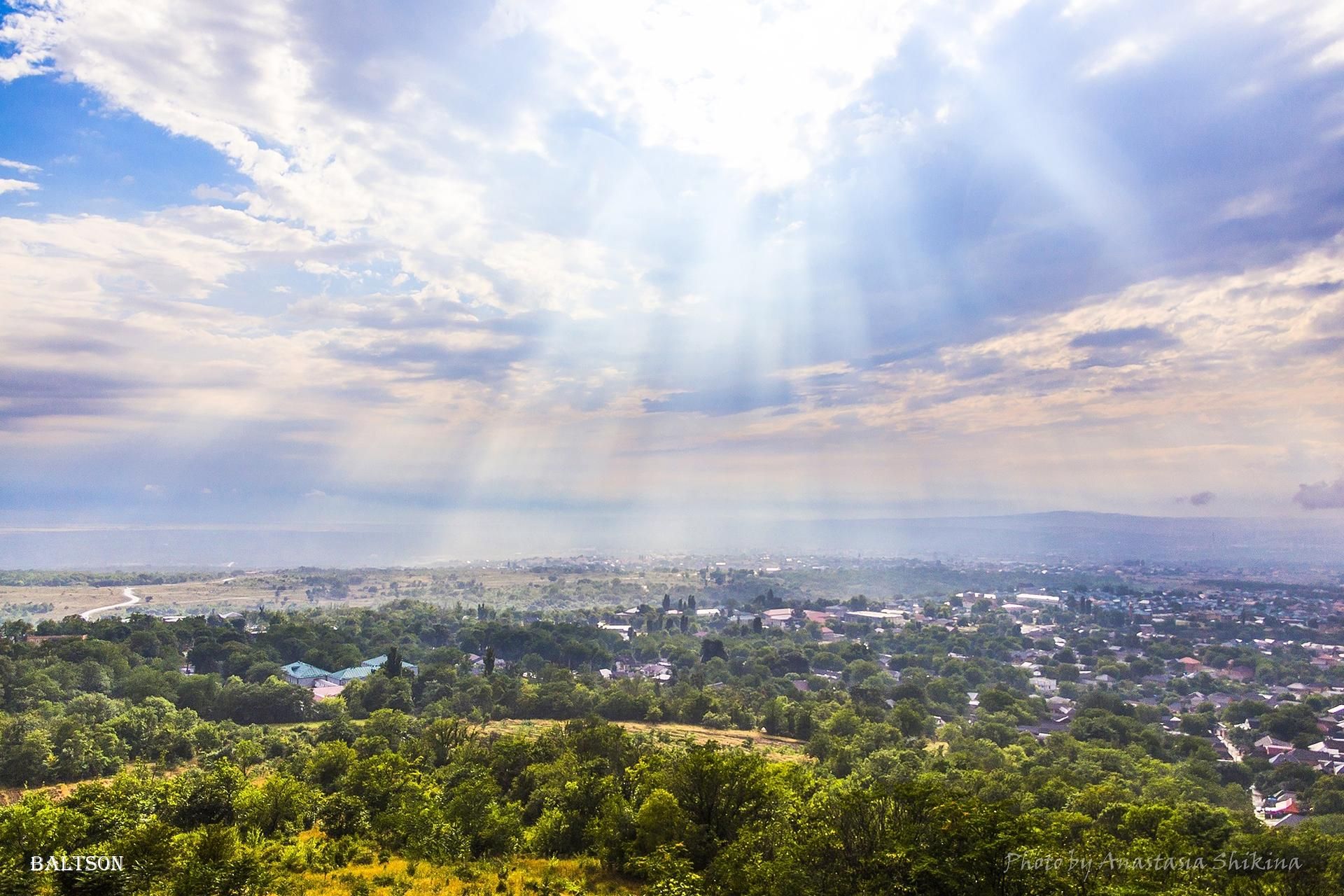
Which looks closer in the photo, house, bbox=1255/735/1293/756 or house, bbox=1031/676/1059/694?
house, bbox=1255/735/1293/756

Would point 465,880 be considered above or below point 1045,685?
above

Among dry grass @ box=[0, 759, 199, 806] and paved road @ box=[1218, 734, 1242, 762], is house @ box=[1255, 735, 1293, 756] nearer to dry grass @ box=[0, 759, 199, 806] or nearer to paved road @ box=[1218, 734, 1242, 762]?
paved road @ box=[1218, 734, 1242, 762]

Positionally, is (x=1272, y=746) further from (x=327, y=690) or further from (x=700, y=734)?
(x=327, y=690)

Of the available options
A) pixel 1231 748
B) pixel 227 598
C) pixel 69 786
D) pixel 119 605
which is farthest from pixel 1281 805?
pixel 227 598

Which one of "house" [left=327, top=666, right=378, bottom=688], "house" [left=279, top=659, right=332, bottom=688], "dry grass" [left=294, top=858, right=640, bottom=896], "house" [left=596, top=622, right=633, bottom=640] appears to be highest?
"dry grass" [left=294, top=858, right=640, bottom=896]

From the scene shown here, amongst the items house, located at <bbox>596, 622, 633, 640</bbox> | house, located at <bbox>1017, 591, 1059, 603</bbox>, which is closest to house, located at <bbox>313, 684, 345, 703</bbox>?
house, located at <bbox>596, 622, 633, 640</bbox>
